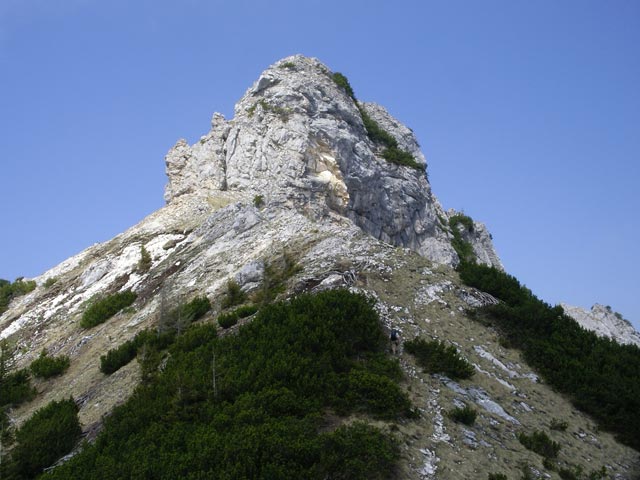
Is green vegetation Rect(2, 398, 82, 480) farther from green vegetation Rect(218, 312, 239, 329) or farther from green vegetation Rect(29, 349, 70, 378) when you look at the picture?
green vegetation Rect(29, 349, 70, 378)

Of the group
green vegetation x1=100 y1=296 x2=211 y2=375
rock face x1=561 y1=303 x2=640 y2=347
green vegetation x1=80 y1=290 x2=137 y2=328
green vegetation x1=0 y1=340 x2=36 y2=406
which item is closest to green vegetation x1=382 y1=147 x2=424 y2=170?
rock face x1=561 y1=303 x2=640 y2=347

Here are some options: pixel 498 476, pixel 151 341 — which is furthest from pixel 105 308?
pixel 498 476

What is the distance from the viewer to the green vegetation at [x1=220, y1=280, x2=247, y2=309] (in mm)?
26656

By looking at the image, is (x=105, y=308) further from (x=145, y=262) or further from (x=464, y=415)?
(x=464, y=415)

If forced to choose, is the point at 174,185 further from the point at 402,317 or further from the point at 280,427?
the point at 280,427

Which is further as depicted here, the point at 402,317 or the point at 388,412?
the point at 402,317

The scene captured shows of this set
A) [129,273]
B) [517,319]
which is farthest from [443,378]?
[129,273]

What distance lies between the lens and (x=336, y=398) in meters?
17.5

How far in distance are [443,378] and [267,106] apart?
35.9m

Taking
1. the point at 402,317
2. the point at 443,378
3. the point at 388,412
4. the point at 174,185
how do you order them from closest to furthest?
the point at 388,412 < the point at 443,378 < the point at 402,317 < the point at 174,185

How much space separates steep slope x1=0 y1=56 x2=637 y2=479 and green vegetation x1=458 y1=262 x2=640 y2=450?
775 millimetres

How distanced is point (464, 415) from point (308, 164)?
31.1 meters

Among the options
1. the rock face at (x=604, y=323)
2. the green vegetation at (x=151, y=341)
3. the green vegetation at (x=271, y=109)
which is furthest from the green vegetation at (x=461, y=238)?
the green vegetation at (x=151, y=341)

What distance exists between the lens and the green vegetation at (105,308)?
31.2 metres
